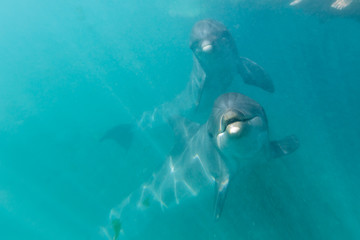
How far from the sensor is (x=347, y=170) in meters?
5.99

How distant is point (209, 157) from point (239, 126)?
2.48m

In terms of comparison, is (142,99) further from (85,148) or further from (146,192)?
(146,192)

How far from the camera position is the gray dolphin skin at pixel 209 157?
361 cm

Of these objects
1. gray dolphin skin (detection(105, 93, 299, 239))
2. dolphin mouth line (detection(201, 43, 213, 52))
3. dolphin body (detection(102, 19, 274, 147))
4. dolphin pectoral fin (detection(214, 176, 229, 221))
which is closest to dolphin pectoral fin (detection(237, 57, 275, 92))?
dolphin body (detection(102, 19, 274, 147))

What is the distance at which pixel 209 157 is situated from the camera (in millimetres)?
5590

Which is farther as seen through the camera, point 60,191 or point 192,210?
point 60,191

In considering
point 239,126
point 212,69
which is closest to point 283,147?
point 239,126

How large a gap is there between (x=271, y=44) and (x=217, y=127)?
1004 centimetres

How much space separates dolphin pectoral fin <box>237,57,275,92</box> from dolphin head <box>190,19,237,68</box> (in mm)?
897

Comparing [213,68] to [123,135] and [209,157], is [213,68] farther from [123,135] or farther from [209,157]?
[123,135]

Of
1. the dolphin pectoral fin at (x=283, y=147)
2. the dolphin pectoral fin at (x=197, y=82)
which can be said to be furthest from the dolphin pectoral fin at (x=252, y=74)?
the dolphin pectoral fin at (x=283, y=147)

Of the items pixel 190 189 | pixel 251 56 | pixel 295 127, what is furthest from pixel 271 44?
pixel 190 189

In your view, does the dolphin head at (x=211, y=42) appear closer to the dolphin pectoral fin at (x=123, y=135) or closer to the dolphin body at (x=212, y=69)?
the dolphin body at (x=212, y=69)

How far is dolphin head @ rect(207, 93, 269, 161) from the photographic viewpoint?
3.28 metres
